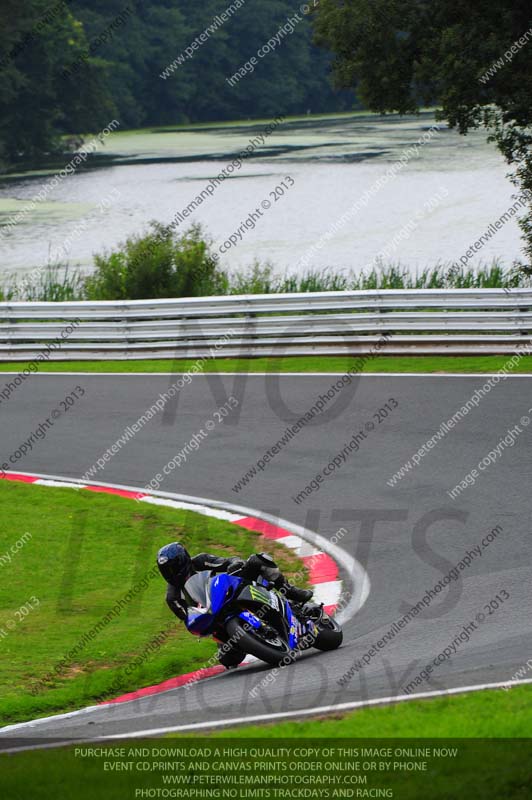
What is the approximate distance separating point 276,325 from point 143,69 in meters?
71.0

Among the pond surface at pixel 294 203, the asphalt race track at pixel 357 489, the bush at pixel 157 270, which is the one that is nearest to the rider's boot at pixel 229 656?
the asphalt race track at pixel 357 489

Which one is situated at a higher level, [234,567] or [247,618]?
[234,567]

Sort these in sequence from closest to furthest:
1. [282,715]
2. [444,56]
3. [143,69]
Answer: [282,715]
[444,56]
[143,69]

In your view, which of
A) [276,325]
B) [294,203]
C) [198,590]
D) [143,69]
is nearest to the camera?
[198,590]

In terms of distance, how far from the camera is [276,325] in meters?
19.1

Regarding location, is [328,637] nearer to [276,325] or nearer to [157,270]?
[276,325]

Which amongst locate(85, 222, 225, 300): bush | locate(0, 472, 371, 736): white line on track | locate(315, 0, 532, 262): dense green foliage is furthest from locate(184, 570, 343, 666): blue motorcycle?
locate(85, 222, 225, 300): bush

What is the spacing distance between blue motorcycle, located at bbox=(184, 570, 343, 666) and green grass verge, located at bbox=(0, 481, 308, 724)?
0.76 m

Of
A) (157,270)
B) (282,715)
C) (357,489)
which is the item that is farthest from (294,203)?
(282,715)

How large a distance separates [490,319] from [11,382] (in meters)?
8.10

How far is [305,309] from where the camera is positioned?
1895 cm

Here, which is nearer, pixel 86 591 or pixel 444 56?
pixel 86 591

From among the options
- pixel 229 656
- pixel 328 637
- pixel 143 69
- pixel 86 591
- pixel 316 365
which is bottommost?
pixel 86 591

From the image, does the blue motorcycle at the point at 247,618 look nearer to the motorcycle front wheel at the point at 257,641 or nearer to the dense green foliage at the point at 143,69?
the motorcycle front wheel at the point at 257,641
